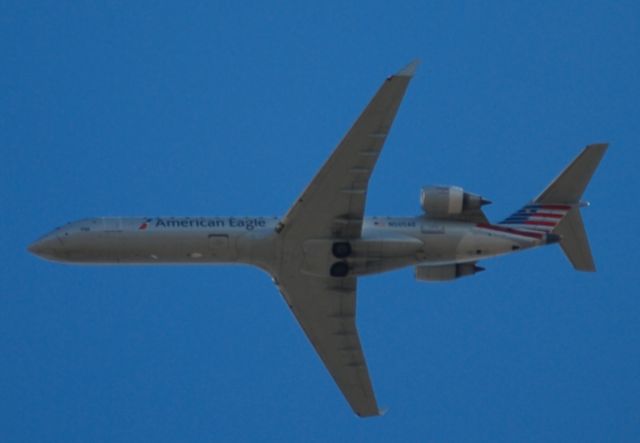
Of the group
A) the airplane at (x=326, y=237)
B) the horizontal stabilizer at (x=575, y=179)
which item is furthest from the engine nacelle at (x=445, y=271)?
the horizontal stabilizer at (x=575, y=179)

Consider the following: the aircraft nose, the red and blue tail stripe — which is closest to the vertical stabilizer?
the red and blue tail stripe

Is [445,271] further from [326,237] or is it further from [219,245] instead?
[219,245]

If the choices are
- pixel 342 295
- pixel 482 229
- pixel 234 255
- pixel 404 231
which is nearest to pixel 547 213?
pixel 482 229

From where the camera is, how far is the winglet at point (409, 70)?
33125mm

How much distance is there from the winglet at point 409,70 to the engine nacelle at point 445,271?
925 centimetres

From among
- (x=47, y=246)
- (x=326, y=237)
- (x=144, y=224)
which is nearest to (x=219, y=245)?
(x=144, y=224)

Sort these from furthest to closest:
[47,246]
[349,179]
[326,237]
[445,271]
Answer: [445,271]
[47,246]
[326,237]
[349,179]

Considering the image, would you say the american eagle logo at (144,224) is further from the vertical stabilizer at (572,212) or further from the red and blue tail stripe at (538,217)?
the vertical stabilizer at (572,212)

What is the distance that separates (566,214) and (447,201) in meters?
5.23

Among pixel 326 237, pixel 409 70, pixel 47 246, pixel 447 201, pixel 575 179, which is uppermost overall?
pixel 409 70

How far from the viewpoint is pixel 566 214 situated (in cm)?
3959

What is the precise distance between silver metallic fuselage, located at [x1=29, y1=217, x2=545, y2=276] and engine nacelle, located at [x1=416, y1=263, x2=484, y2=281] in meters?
1.27

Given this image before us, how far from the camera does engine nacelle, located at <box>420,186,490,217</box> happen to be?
125ft

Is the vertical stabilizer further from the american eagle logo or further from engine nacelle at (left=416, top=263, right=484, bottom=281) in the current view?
the american eagle logo
